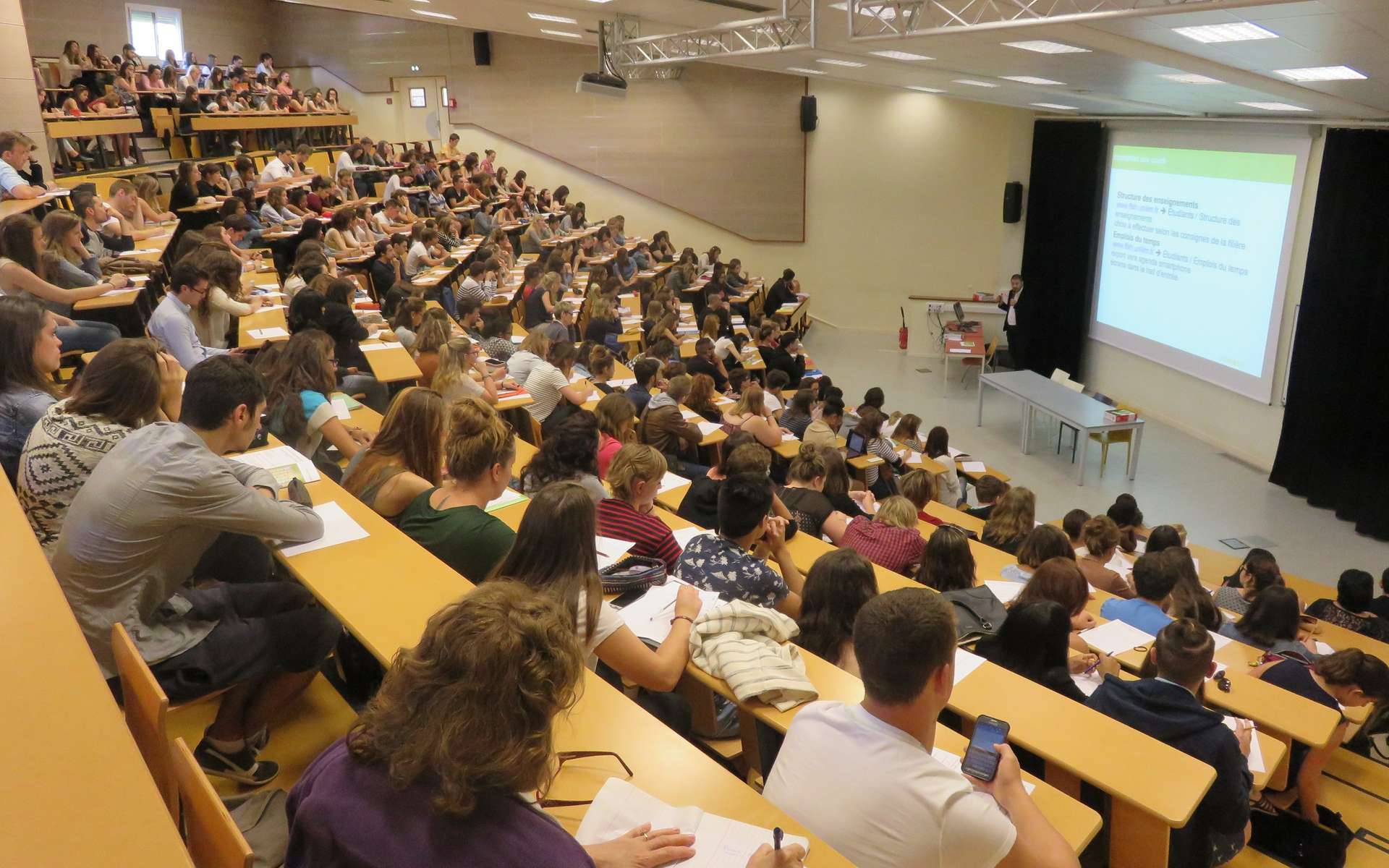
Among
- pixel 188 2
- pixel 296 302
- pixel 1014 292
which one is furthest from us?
pixel 188 2

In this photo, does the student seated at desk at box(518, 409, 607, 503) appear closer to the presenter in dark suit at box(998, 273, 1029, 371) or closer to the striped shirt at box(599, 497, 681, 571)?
the striped shirt at box(599, 497, 681, 571)

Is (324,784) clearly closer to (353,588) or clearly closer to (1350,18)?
(353,588)

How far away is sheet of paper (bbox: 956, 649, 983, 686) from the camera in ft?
8.95

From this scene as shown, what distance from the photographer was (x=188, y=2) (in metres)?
17.4

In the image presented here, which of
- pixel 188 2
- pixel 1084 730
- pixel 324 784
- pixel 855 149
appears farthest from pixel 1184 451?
pixel 188 2

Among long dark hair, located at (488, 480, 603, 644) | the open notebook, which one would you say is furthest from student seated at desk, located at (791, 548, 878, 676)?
the open notebook

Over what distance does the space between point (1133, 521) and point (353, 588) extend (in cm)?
592

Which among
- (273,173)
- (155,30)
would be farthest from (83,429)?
(155,30)

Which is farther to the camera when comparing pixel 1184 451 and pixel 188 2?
pixel 188 2

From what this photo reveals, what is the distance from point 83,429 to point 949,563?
3145mm

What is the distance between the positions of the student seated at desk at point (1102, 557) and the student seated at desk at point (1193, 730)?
7.13 feet

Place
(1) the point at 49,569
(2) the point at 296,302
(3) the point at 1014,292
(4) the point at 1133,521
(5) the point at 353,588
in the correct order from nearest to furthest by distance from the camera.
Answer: (1) the point at 49,569
(5) the point at 353,588
(2) the point at 296,302
(4) the point at 1133,521
(3) the point at 1014,292

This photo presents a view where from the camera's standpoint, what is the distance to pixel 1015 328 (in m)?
13.6

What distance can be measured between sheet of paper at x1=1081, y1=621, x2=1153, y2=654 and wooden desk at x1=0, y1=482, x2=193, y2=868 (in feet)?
11.5
